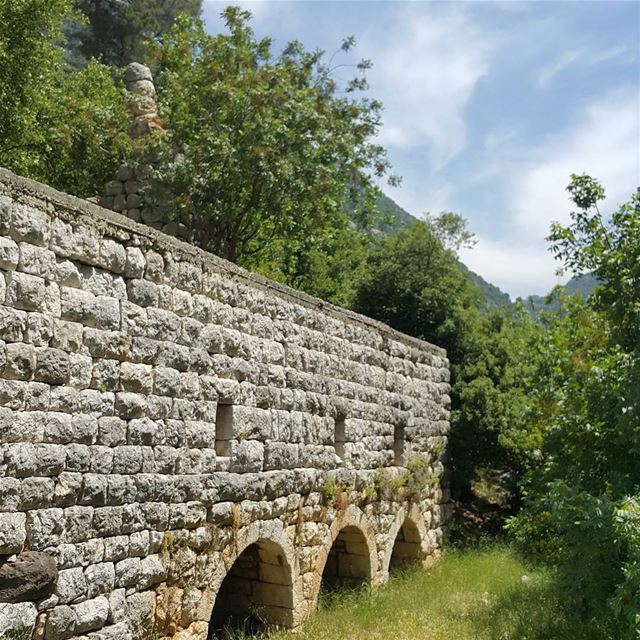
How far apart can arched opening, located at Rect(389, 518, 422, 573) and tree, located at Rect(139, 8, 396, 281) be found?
21.5 ft

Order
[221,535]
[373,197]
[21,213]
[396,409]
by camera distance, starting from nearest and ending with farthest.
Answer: [21,213], [221,535], [396,409], [373,197]

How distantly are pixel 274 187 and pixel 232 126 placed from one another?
1536 millimetres

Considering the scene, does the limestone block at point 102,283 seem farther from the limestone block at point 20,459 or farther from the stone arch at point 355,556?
the stone arch at point 355,556

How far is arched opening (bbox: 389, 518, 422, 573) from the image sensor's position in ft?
40.4

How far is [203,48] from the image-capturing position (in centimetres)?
1675

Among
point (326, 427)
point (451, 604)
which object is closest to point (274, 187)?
point (326, 427)

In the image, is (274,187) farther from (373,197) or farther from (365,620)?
(365,620)

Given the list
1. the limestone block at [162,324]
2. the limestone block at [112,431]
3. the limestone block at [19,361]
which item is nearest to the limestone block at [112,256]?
the limestone block at [162,324]

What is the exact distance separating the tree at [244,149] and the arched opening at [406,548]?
6.55m

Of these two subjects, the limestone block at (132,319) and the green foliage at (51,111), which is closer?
the limestone block at (132,319)

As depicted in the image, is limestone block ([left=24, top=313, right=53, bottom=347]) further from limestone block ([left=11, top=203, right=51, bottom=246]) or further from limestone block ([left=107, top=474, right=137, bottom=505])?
limestone block ([left=107, top=474, right=137, bottom=505])

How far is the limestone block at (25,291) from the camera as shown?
5.39m

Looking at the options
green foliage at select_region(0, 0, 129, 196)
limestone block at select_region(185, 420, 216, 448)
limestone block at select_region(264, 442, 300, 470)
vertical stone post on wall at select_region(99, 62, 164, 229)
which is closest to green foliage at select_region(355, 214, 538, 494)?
vertical stone post on wall at select_region(99, 62, 164, 229)

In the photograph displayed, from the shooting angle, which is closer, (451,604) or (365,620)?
(365,620)
